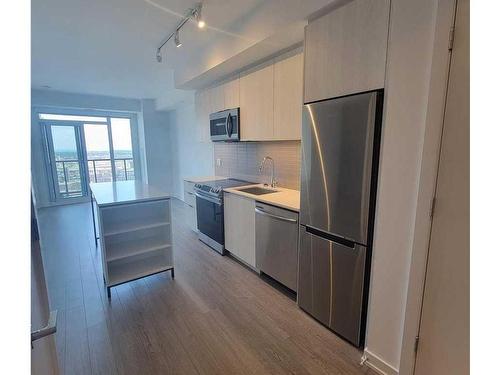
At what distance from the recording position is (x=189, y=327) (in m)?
2.10

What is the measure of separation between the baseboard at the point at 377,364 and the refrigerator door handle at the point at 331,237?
2.44 ft

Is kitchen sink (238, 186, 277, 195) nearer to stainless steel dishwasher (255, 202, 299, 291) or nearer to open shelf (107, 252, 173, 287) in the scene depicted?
stainless steel dishwasher (255, 202, 299, 291)

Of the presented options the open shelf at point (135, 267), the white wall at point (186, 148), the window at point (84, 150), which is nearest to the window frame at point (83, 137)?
the window at point (84, 150)

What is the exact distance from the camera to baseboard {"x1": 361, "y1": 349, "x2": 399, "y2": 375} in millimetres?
1624

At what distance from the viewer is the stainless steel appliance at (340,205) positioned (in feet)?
5.32

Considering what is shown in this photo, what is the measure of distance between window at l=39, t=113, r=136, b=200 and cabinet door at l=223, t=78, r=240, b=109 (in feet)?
16.4

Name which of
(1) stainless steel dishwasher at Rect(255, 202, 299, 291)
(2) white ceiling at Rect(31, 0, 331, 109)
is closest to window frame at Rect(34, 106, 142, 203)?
(2) white ceiling at Rect(31, 0, 331, 109)

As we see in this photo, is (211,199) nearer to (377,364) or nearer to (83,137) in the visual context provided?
(377,364)

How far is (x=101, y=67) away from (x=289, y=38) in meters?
3.39

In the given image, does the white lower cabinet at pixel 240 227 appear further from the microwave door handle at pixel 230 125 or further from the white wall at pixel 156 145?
the white wall at pixel 156 145

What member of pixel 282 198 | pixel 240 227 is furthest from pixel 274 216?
pixel 240 227

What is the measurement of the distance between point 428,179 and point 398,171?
0.17 meters

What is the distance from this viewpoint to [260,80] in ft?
9.36
